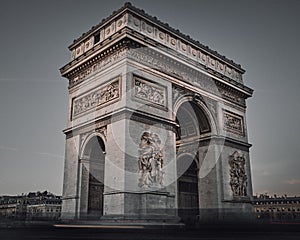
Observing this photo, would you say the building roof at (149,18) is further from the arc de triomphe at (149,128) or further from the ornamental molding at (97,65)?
the ornamental molding at (97,65)

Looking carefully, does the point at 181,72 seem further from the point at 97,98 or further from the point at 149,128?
the point at 97,98

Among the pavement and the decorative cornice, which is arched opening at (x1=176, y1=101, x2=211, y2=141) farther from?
the pavement

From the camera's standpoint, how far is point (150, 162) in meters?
16.2

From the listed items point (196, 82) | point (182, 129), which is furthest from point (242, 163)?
point (196, 82)

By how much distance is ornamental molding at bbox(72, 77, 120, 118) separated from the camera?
17031mm

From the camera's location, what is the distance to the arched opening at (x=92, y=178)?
18016mm

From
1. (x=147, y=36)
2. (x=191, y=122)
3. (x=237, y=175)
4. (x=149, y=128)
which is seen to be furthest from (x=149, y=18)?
(x=237, y=175)

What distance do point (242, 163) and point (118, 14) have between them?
12.4m

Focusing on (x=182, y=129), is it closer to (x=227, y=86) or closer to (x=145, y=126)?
(x=227, y=86)

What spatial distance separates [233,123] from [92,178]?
10.5 metres

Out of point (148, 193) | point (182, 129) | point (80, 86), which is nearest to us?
point (148, 193)

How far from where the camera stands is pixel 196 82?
813 inches

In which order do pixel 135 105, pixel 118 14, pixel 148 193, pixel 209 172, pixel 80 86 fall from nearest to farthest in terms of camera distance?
1. pixel 148 193
2. pixel 135 105
3. pixel 118 14
4. pixel 80 86
5. pixel 209 172

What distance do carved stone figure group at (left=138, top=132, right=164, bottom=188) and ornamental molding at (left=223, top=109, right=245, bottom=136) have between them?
7.23 meters
